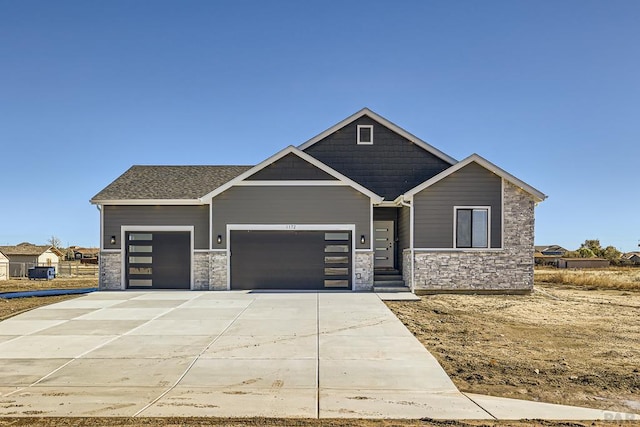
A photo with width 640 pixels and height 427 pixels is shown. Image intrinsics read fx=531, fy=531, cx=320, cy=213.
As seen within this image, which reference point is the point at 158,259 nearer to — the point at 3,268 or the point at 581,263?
the point at 3,268

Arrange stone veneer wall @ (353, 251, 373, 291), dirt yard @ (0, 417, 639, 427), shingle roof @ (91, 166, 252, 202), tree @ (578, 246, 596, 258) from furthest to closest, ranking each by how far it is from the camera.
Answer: tree @ (578, 246, 596, 258) < shingle roof @ (91, 166, 252, 202) < stone veneer wall @ (353, 251, 373, 291) < dirt yard @ (0, 417, 639, 427)

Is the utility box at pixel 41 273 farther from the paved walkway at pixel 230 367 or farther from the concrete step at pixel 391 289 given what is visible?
the concrete step at pixel 391 289

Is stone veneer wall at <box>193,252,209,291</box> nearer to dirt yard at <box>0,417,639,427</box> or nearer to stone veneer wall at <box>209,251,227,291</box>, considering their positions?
stone veneer wall at <box>209,251,227,291</box>

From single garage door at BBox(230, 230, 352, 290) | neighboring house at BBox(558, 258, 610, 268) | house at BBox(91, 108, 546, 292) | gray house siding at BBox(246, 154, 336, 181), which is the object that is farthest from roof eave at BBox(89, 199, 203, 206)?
neighboring house at BBox(558, 258, 610, 268)

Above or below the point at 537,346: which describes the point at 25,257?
below

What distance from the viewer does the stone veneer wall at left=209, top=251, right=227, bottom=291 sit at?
61.7 ft

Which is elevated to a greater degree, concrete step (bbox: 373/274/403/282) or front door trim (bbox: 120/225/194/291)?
front door trim (bbox: 120/225/194/291)

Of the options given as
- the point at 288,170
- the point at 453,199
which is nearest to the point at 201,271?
the point at 288,170

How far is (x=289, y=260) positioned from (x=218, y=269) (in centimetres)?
254

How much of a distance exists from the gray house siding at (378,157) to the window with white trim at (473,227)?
3067 millimetres

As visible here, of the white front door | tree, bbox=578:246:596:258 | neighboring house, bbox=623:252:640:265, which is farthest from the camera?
tree, bbox=578:246:596:258

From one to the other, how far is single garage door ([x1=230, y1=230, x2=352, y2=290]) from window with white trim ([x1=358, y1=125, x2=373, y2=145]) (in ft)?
14.5

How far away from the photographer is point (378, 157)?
21062 mm

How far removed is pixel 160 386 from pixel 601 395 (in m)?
6.01
